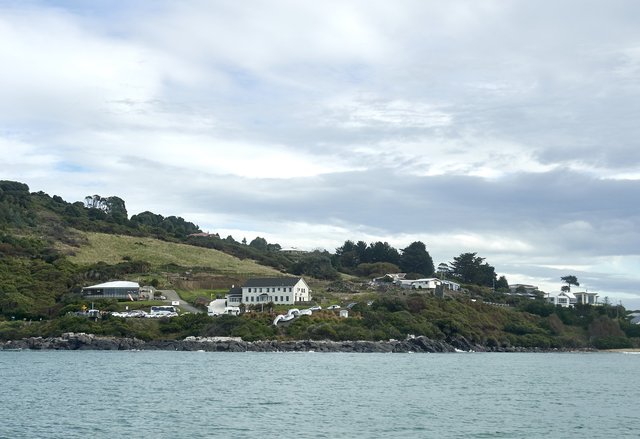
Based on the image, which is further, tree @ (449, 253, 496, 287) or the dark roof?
tree @ (449, 253, 496, 287)

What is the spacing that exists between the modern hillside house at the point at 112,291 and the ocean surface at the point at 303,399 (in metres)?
30.3

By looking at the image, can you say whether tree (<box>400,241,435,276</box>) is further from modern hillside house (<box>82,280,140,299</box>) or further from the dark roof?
modern hillside house (<box>82,280,140,299</box>)

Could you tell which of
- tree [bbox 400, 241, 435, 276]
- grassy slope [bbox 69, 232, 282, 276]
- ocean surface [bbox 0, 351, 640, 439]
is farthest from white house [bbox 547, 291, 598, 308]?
ocean surface [bbox 0, 351, 640, 439]

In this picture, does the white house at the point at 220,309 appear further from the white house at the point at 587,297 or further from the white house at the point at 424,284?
the white house at the point at 587,297

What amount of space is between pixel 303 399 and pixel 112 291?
203 feet

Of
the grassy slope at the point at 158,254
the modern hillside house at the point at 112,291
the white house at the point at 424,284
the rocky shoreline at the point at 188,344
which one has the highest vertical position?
the grassy slope at the point at 158,254

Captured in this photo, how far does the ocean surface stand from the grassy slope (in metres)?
54.9

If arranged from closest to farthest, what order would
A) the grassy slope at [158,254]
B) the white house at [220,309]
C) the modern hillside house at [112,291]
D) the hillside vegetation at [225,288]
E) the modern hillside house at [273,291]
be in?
the hillside vegetation at [225,288]
the white house at [220,309]
the modern hillside house at [112,291]
the modern hillside house at [273,291]
the grassy slope at [158,254]

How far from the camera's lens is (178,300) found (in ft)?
316

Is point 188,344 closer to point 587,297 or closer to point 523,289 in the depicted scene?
point 523,289

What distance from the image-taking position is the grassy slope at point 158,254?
391 ft

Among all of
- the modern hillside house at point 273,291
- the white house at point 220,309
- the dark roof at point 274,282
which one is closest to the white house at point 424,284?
the modern hillside house at point 273,291

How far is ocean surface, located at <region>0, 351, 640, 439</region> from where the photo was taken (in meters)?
30.5

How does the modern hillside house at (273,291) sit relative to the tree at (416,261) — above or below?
below
